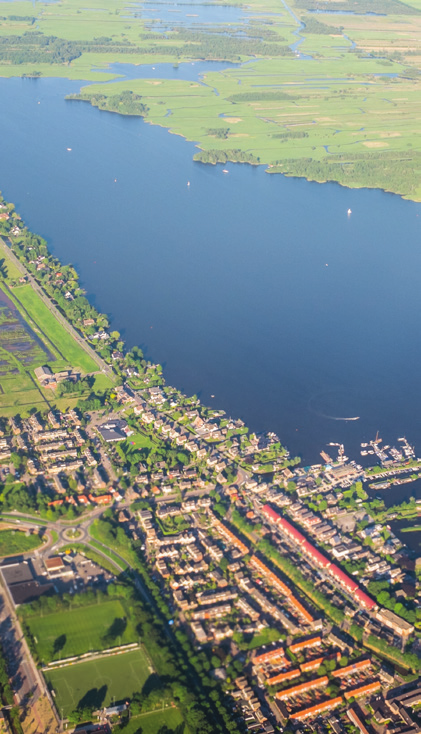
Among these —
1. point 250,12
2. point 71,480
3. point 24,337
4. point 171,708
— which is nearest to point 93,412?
point 71,480

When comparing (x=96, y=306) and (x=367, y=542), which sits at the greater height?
(x=96, y=306)

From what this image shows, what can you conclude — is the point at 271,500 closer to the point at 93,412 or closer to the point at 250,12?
the point at 93,412

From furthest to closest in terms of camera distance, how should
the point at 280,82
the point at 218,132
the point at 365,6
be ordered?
the point at 365,6, the point at 280,82, the point at 218,132

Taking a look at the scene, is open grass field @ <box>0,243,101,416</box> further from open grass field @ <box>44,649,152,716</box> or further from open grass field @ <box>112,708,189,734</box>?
open grass field @ <box>112,708,189,734</box>

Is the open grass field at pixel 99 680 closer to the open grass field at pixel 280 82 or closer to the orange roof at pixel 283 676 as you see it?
the orange roof at pixel 283 676

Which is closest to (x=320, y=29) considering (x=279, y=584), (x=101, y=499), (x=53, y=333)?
(x=53, y=333)

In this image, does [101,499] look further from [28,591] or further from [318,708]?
[318,708]
